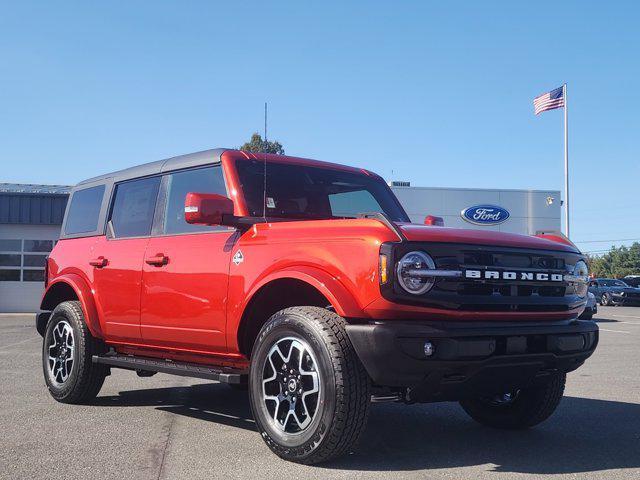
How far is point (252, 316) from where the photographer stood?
15.6ft

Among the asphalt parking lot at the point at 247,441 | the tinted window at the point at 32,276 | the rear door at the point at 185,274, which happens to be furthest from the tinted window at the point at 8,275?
the rear door at the point at 185,274

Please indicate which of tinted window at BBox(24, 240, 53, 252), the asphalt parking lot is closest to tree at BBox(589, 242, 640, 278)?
tinted window at BBox(24, 240, 53, 252)

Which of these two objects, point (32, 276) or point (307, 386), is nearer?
point (307, 386)

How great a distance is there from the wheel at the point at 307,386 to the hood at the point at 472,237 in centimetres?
66

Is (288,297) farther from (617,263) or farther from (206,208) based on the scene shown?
(617,263)

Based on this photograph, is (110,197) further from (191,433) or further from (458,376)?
(458,376)

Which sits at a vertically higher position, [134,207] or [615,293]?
[134,207]

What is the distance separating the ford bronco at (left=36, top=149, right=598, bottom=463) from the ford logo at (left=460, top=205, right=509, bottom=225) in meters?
28.8

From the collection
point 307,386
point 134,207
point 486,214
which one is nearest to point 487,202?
point 486,214

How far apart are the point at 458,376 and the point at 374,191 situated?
2444mm

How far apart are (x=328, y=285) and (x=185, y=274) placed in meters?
1.50

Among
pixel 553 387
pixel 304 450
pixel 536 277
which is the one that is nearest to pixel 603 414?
pixel 553 387

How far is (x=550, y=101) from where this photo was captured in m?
31.5

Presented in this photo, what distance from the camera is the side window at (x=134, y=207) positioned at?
19.6 feet
